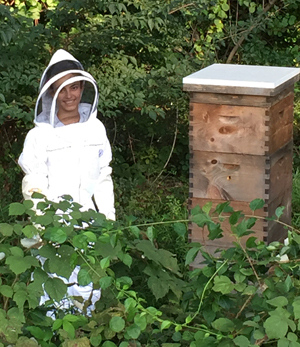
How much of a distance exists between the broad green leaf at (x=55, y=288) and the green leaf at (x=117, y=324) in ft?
0.45

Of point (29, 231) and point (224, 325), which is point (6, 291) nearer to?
point (29, 231)

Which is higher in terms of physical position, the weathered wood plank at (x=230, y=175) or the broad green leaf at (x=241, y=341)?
the broad green leaf at (x=241, y=341)

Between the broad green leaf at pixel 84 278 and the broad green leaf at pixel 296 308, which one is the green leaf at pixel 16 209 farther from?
the broad green leaf at pixel 296 308

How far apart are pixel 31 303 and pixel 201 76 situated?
7.12ft

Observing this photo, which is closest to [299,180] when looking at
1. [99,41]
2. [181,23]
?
[181,23]

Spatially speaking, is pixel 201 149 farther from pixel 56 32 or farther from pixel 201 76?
pixel 56 32

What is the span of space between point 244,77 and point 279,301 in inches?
84.6

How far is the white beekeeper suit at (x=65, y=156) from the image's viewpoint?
345 centimetres

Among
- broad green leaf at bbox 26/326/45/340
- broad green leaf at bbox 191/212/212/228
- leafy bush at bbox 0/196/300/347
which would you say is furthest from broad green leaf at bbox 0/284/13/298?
broad green leaf at bbox 191/212/212/228

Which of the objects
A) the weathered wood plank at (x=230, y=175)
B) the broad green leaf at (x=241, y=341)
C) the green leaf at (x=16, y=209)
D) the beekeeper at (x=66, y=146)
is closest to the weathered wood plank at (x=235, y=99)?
the weathered wood plank at (x=230, y=175)

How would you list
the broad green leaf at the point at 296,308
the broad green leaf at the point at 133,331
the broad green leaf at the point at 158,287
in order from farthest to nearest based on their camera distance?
the broad green leaf at the point at 158,287, the broad green leaf at the point at 133,331, the broad green leaf at the point at 296,308

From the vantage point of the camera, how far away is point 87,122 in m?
3.62

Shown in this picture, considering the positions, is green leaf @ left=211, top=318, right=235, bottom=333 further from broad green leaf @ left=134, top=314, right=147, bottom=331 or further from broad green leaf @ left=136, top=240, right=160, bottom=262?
broad green leaf @ left=136, top=240, right=160, bottom=262

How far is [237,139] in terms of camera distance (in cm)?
365
